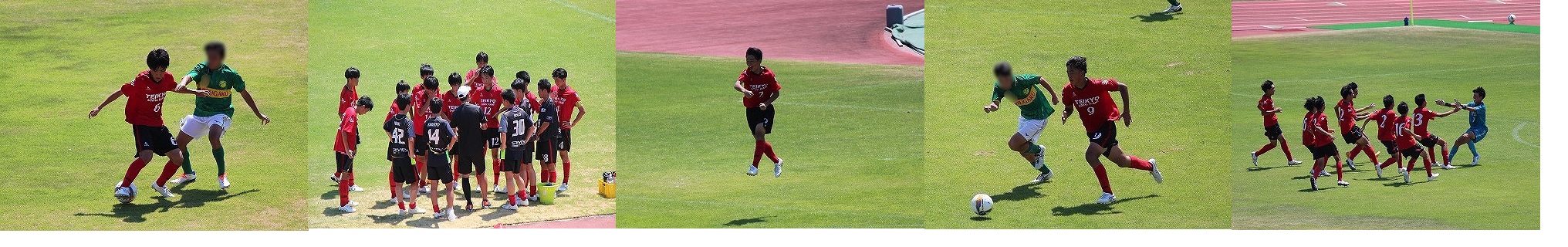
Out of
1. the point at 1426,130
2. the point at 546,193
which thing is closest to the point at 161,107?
the point at 546,193

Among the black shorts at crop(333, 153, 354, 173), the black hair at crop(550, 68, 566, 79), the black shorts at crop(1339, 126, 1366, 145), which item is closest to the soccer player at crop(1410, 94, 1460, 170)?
the black shorts at crop(1339, 126, 1366, 145)

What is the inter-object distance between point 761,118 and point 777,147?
790mm

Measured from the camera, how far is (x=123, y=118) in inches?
597

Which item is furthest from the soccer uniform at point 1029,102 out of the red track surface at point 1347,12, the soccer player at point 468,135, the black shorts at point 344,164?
the black shorts at point 344,164

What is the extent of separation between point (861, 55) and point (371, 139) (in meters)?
5.14

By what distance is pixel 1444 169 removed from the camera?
15664mm

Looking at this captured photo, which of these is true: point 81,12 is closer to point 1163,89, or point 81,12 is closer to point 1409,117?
point 1163,89

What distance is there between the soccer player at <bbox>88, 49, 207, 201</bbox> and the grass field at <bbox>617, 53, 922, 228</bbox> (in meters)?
4.09

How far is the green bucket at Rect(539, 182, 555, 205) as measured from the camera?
14328 mm

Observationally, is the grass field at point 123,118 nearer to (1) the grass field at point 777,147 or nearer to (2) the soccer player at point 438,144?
(2) the soccer player at point 438,144

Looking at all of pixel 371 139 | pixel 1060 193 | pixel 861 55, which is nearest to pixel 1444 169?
pixel 1060 193

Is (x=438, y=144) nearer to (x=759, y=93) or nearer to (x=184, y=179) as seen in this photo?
(x=184, y=179)

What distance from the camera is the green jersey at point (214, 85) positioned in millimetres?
13859

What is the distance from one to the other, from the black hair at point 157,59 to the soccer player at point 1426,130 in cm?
1211
